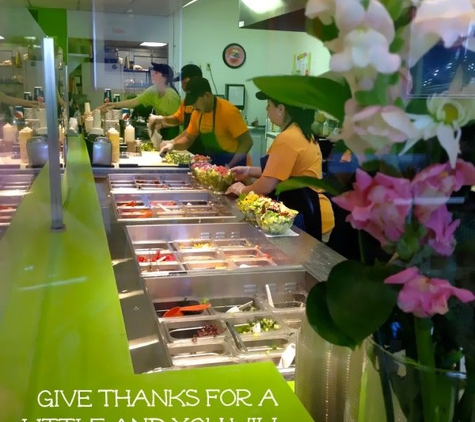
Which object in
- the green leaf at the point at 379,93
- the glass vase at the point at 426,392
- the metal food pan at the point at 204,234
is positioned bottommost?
the metal food pan at the point at 204,234

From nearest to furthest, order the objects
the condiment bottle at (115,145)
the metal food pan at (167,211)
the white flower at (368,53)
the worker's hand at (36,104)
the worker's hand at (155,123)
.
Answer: the white flower at (368,53) < the worker's hand at (36,104) < the metal food pan at (167,211) < the condiment bottle at (115,145) < the worker's hand at (155,123)

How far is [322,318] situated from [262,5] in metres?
1.71

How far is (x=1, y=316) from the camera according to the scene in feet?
3.28

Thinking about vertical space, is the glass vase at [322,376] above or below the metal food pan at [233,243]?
above

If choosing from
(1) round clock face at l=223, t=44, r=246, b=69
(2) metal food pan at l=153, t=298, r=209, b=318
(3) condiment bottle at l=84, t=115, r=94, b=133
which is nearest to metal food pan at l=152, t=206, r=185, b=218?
(2) metal food pan at l=153, t=298, r=209, b=318

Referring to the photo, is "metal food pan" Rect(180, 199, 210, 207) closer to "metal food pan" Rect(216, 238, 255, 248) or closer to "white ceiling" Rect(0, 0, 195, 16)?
"metal food pan" Rect(216, 238, 255, 248)

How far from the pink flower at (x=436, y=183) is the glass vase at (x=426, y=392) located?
17 cm

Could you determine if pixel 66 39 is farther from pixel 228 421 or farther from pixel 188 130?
pixel 228 421

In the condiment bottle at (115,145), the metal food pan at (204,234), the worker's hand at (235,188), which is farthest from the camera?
the condiment bottle at (115,145)

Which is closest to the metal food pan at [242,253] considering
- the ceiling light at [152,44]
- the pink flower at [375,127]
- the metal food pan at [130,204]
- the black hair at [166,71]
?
the metal food pan at [130,204]

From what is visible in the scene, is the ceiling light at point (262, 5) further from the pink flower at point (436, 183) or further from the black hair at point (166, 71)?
the black hair at point (166, 71)

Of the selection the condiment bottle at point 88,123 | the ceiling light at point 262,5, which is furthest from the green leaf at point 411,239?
the condiment bottle at point 88,123

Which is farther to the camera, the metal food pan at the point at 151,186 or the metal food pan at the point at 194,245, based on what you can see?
the metal food pan at the point at 151,186

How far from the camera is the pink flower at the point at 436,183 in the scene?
49cm
